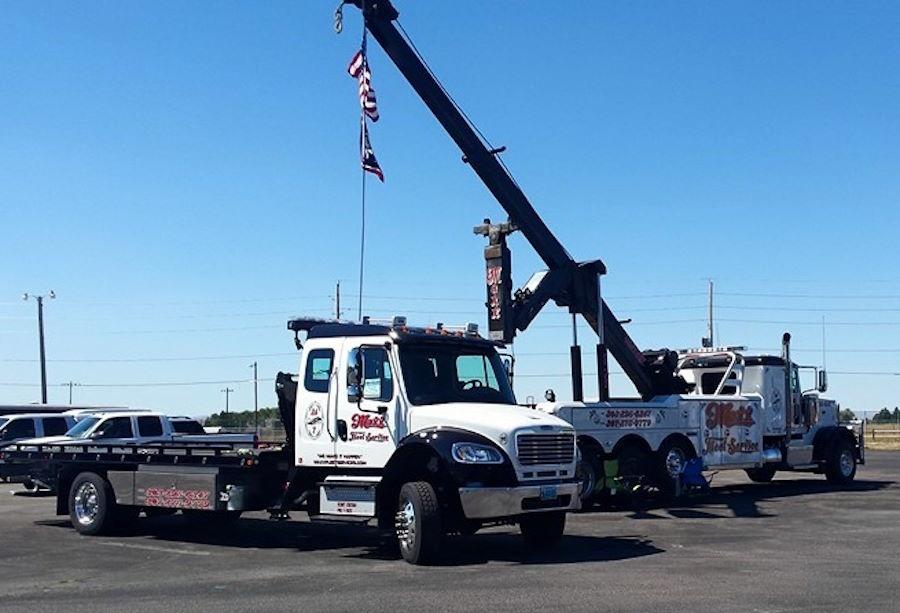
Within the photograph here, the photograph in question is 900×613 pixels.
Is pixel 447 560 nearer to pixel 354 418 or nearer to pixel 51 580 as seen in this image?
pixel 354 418

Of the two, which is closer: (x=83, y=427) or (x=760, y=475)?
(x=83, y=427)

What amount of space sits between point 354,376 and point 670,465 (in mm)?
9366

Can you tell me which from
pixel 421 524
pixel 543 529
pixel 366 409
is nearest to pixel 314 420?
pixel 366 409

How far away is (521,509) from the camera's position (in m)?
12.8

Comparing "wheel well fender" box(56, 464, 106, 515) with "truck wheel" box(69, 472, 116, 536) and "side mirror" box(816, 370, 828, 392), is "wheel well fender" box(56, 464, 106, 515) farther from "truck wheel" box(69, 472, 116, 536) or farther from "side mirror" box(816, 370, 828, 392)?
"side mirror" box(816, 370, 828, 392)

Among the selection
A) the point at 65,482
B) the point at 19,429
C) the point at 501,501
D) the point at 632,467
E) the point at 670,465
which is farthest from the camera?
the point at 19,429

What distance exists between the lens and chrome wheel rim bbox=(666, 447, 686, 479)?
20953 millimetres

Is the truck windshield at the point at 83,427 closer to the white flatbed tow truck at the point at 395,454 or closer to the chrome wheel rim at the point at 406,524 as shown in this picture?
the white flatbed tow truck at the point at 395,454

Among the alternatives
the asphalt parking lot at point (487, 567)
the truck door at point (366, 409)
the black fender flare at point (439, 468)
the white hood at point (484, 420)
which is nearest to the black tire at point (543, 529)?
the asphalt parking lot at point (487, 567)

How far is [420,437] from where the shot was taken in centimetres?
1301

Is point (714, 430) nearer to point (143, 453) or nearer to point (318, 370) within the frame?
point (318, 370)

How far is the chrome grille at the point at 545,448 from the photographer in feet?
42.4

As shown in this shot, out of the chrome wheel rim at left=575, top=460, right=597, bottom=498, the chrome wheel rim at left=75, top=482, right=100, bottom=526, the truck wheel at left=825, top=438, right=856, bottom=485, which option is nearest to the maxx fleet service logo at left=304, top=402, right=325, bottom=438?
the chrome wheel rim at left=75, top=482, right=100, bottom=526

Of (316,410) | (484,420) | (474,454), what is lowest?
Answer: (474,454)
